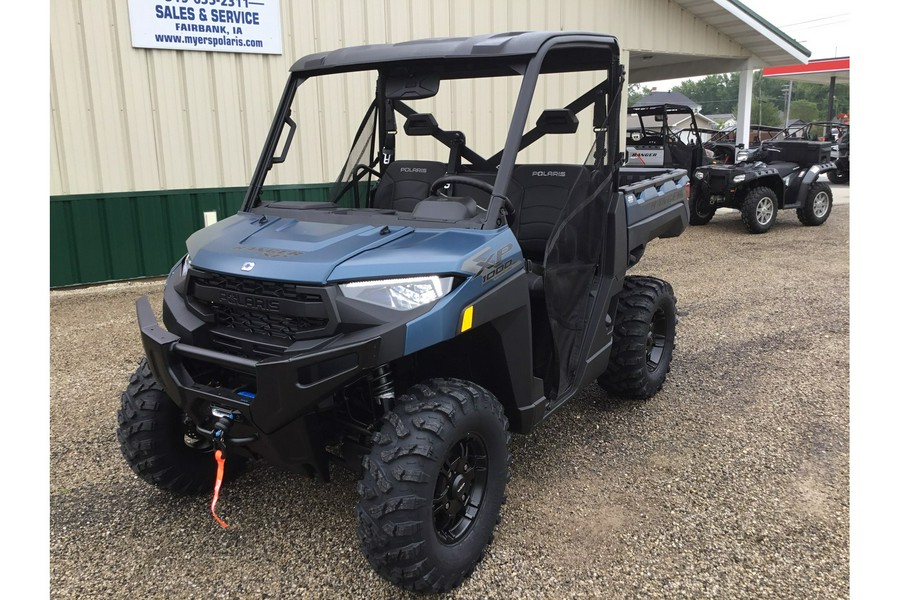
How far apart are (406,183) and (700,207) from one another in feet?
28.5

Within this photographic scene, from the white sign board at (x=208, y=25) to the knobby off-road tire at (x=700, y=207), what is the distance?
6854 millimetres

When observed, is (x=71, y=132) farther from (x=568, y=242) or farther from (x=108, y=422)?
(x=568, y=242)

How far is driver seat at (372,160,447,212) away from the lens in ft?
12.0

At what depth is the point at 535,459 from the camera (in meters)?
3.53

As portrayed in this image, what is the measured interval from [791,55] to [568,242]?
11.0 metres

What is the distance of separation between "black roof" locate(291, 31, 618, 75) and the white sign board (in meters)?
4.48

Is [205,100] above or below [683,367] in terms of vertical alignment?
above

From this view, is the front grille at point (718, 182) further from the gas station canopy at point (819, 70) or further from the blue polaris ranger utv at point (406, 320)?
the gas station canopy at point (819, 70)

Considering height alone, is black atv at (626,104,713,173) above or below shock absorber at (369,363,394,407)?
above

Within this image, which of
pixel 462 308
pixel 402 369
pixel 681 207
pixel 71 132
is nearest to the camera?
pixel 462 308

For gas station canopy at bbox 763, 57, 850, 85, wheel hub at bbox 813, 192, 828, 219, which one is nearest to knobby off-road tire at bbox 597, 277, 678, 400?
wheel hub at bbox 813, 192, 828, 219

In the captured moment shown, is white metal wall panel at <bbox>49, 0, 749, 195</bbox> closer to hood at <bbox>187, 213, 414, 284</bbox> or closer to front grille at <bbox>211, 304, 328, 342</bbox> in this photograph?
hood at <bbox>187, 213, 414, 284</bbox>

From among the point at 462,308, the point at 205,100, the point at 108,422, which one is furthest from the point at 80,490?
the point at 205,100

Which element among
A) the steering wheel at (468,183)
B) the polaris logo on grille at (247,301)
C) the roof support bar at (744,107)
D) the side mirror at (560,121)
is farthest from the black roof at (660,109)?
the polaris logo on grille at (247,301)
